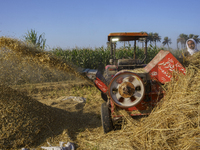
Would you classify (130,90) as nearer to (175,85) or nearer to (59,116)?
(175,85)

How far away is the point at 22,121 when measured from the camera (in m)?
3.68

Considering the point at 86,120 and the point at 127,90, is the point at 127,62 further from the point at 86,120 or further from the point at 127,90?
the point at 86,120

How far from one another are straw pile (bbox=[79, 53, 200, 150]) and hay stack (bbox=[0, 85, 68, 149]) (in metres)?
1.20

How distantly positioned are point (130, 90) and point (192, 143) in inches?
49.3

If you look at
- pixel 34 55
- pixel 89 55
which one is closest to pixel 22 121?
pixel 34 55

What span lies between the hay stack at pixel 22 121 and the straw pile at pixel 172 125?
120 centimetres

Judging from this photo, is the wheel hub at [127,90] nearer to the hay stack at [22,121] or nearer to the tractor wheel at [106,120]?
the tractor wheel at [106,120]

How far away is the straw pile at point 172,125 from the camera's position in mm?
2492

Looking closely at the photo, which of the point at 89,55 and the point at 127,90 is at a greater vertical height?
Result: the point at 89,55

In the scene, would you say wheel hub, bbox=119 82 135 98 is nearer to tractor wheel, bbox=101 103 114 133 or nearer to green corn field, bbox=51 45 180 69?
tractor wheel, bbox=101 103 114 133

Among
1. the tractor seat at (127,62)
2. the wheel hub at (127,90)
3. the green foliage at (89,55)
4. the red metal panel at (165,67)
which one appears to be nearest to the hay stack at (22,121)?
the wheel hub at (127,90)

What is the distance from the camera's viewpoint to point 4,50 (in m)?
4.32

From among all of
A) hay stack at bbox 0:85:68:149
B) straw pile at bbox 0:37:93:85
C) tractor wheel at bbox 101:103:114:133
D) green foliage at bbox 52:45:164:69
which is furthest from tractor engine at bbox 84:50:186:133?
green foliage at bbox 52:45:164:69

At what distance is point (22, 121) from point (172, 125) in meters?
2.86
